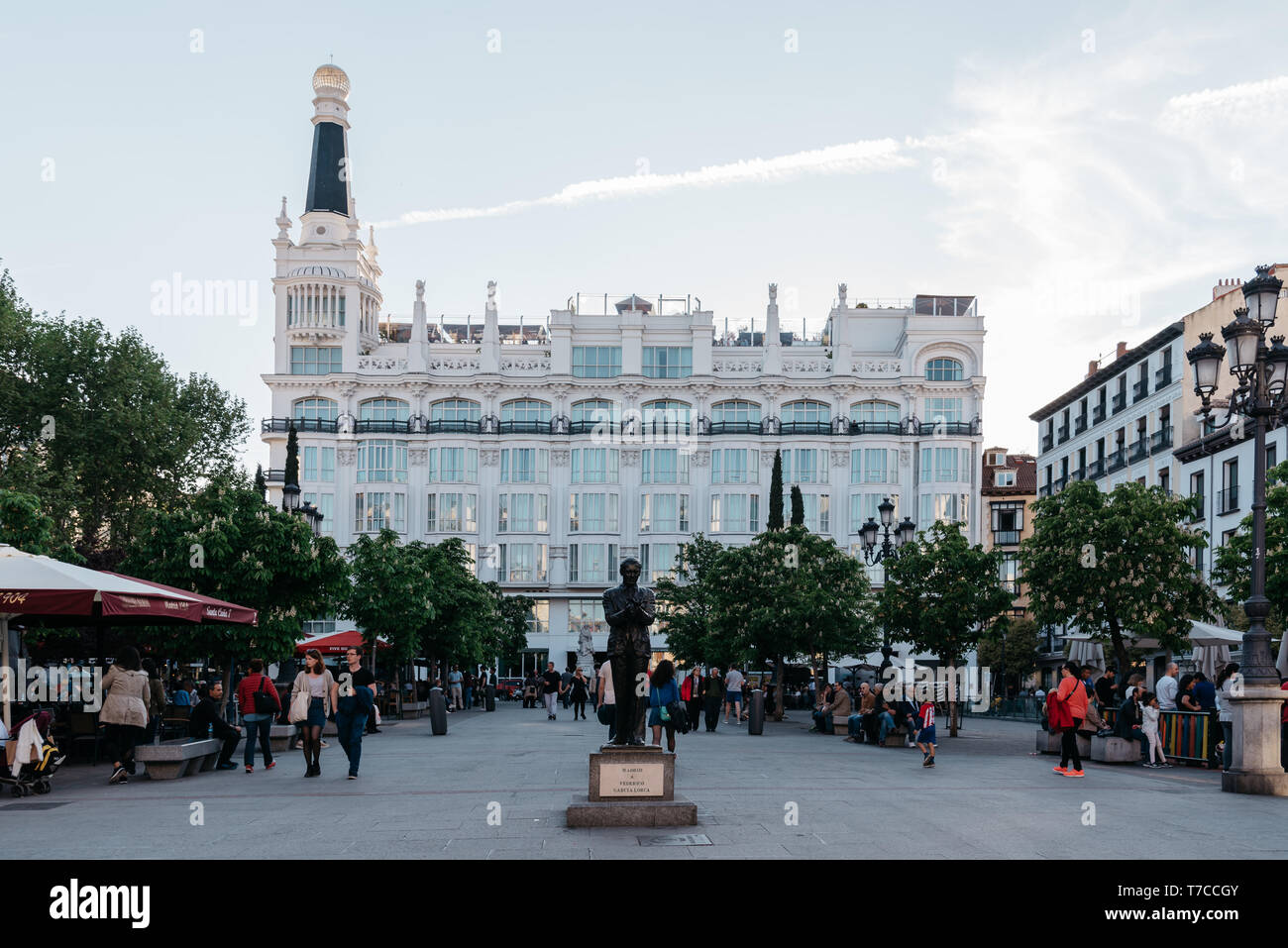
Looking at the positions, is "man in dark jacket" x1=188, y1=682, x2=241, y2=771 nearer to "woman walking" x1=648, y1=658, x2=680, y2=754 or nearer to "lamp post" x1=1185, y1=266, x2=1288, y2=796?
"woman walking" x1=648, y1=658, x2=680, y2=754

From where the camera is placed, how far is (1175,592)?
29.9 m

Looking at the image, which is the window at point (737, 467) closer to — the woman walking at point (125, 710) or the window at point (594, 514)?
the window at point (594, 514)

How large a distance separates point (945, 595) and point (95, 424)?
99.7 feet

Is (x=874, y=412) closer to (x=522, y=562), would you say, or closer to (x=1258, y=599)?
(x=522, y=562)

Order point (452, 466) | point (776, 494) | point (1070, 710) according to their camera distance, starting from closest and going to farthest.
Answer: point (1070, 710) < point (776, 494) < point (452, 466)

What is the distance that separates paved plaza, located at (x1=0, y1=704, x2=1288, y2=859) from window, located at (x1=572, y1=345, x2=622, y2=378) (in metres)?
52.5

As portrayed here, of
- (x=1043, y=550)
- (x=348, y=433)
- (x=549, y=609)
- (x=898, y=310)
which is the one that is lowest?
(x=549, y=609)

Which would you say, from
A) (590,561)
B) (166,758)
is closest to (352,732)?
(166,758)

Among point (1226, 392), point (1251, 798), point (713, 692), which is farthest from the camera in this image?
point (1226, 392)

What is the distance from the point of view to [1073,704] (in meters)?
16.6

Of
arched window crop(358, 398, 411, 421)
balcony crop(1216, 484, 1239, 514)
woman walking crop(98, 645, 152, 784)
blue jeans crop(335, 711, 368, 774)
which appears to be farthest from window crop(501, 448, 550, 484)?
woman walking crop(98, 645, 152, 784)
